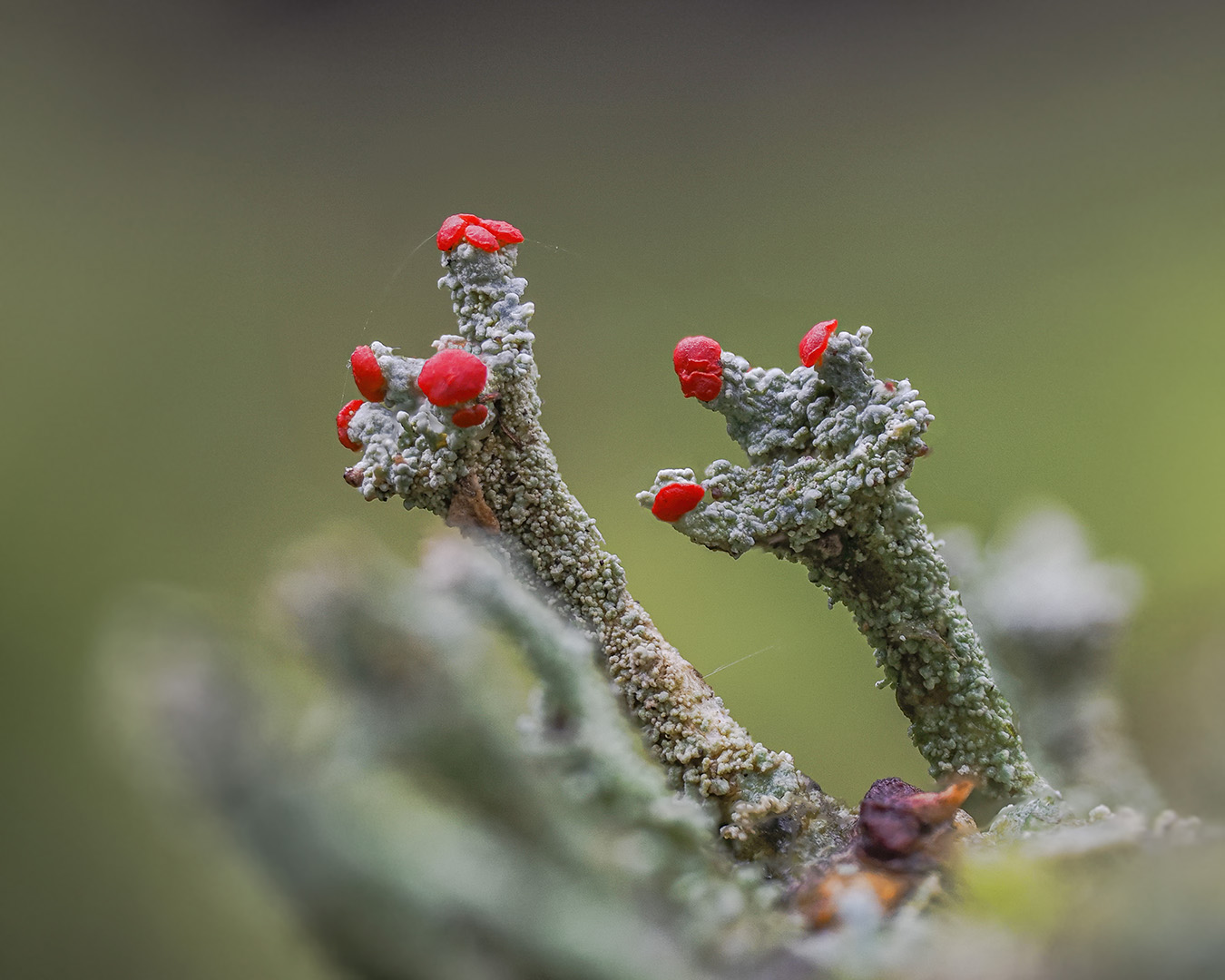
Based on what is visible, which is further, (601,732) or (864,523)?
(864,523)

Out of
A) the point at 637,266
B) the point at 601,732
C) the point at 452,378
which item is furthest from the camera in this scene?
the point at 637,266

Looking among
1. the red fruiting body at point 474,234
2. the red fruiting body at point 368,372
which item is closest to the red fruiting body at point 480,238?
the red fruiting body at point 474,234

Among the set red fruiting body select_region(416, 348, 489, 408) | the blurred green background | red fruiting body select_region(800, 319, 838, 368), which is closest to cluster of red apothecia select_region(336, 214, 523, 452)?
red fruiting body select_region(416, 348, 489, 408)

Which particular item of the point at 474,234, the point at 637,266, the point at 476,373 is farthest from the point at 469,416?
the point at 637,266

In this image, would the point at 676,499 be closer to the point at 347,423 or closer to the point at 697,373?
the point at 697,373

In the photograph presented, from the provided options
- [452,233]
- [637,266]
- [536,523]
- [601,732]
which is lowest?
[601,732]

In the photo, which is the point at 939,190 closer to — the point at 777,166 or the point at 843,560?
the point at 777,166
